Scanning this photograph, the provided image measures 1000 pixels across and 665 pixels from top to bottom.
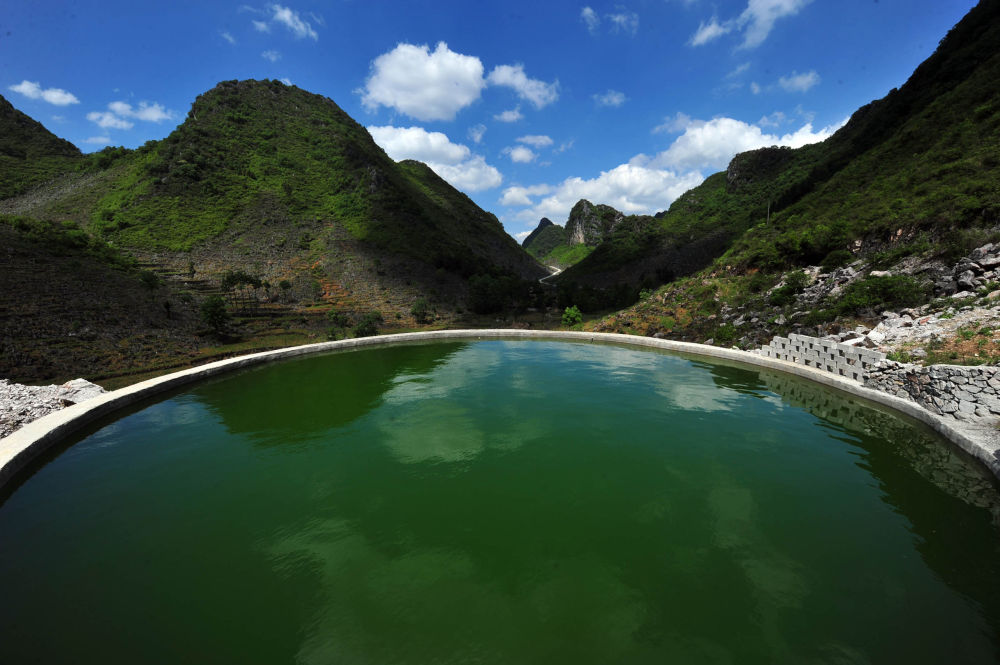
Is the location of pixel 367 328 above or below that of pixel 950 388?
above

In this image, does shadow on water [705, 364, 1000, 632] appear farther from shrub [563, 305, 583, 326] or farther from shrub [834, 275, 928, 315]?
shrub [563, 305, 583, 326]

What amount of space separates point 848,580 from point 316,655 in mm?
7507

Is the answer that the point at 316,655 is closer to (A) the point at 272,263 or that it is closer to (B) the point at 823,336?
(B) the point at 823,336

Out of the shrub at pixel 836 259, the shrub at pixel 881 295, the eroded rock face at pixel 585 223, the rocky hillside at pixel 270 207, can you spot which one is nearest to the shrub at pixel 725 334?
the shrub at pixel 881 295

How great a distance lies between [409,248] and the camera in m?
65.4

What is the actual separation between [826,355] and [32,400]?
2934cm

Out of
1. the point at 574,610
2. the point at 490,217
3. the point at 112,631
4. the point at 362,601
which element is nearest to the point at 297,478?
the point at 112,631

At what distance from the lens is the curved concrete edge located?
884cm

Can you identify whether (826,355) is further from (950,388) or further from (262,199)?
(262,199)

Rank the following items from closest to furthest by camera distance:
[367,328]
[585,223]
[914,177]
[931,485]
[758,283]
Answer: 1. [931,485]
2. [914,177]
3. [758,283]
4. [367,328]
5. [585,223]

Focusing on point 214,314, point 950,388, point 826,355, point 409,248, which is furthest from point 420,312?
point 950,388

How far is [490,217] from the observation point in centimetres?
13388

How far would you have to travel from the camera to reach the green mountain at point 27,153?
65.4 metres

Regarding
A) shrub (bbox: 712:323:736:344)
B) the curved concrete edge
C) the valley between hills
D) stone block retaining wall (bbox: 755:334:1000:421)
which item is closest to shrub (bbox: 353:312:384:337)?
the valley between hills
